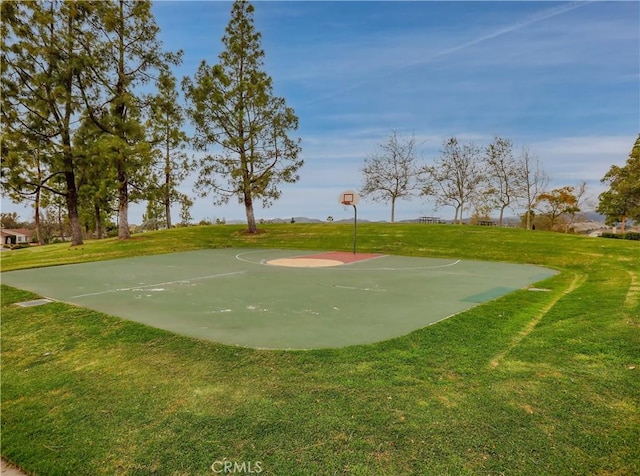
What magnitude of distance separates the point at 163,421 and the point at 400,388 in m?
1.62

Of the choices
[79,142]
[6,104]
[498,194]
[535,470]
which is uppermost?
[6,104]

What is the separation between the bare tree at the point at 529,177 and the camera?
1008 inches

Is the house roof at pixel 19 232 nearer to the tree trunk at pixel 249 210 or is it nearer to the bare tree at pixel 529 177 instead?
the tree trunk at pixel 249 210

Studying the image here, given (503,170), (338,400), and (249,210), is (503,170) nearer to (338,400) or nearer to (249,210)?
(249,210)

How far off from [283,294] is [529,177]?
26324mm

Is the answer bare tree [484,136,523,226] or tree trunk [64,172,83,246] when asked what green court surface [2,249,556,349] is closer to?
tree trunk [64,172,83,246]

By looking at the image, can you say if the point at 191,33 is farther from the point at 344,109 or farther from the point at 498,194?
the point at 498,194

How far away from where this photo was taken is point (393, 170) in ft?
86.1

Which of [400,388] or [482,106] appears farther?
[482,106]

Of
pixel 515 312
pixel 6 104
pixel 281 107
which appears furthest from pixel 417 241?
pixel 6 104

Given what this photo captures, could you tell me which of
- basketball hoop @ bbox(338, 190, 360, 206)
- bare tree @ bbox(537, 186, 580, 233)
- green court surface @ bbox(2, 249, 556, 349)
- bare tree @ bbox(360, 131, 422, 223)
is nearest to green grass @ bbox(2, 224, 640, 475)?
green court surface @ bbox(2, 249, 556, 349)

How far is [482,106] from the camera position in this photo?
21.2 metres

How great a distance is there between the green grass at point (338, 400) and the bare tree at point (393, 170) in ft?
73.5

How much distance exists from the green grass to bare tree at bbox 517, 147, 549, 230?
24.6 meters
